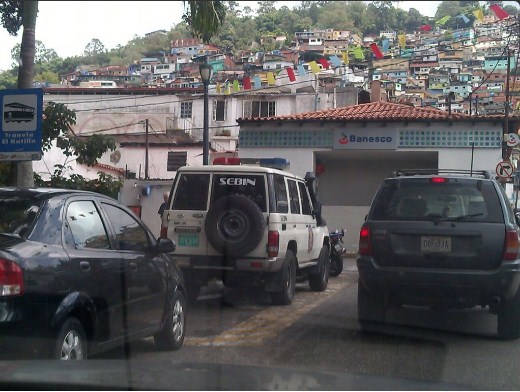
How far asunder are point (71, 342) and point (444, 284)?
4104 millimetres

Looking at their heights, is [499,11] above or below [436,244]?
above

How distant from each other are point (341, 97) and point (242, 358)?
32.8 metres

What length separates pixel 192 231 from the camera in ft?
35.1

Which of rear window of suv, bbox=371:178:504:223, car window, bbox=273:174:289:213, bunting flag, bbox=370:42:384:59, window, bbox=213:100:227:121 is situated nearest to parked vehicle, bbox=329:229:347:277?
car window, bbox=273:174:289:213

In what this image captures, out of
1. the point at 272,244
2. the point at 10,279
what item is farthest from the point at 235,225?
the point at 10,279

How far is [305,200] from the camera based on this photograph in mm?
12820

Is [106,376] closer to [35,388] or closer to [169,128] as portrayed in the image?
[35,388]

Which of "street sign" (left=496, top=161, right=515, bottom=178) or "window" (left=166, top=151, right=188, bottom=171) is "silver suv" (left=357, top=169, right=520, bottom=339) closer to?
"street sign" (left=496, top=161, right=515, bottom=178)

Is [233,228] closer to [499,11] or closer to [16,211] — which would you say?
[16,211]

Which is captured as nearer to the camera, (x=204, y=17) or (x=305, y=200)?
(x=204, y=17)

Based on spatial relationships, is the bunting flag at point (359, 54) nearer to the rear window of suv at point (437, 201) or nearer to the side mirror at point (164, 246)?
the rear window of suv at point (437, 201)

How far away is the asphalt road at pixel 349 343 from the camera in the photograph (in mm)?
6953

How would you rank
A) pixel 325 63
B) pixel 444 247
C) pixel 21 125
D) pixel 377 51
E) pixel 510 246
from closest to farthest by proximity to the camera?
pixel 510 246, pixel 444 247, pixel 21 125, pixel 377 51, pixel 325 63

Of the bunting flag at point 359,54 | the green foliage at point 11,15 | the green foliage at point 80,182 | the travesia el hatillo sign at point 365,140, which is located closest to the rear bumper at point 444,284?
the green foliage at point 80,182
